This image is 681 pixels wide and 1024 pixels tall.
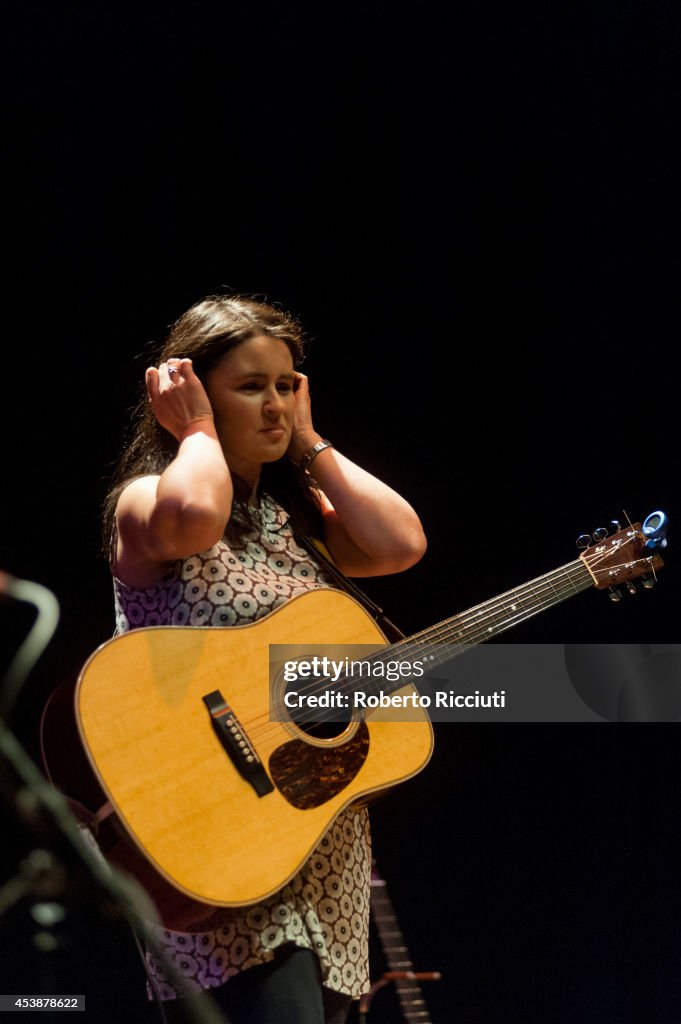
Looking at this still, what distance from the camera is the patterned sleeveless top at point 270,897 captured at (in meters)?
1.31

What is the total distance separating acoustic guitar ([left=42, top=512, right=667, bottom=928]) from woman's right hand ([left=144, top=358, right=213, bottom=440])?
304 millimetres

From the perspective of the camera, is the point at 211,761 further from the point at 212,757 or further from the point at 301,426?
the point at 301,426

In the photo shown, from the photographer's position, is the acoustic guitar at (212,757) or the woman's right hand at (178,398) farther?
the woman's right hand at (178,398)

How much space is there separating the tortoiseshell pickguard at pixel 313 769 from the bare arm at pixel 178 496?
0.29 m

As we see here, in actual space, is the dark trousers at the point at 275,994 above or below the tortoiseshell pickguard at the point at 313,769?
below

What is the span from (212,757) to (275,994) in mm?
289

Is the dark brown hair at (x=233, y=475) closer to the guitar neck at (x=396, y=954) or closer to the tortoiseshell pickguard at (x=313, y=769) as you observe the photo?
the tortoiseshell pickguard at (x=313, y=769)

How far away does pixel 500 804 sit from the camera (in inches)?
100

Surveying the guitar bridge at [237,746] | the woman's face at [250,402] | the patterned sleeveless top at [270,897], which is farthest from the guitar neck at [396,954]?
the woman's face at [250,402]

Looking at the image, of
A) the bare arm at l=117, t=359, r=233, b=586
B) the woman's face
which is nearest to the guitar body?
the bare arm at l=117, t=359, r=233, b=586

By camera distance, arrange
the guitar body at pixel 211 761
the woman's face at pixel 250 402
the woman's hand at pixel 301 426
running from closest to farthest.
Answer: the guitar body at pixel 211 761, the woman's face at pixel 250 402, the woman's hand at pixel 301 426

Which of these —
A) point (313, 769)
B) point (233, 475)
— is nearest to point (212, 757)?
point (313, 769)

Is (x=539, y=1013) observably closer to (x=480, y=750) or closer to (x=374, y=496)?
(x=480, y=750)

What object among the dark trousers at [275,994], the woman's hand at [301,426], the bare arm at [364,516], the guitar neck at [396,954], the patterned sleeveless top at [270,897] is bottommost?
the guitar neck at [396,954]
